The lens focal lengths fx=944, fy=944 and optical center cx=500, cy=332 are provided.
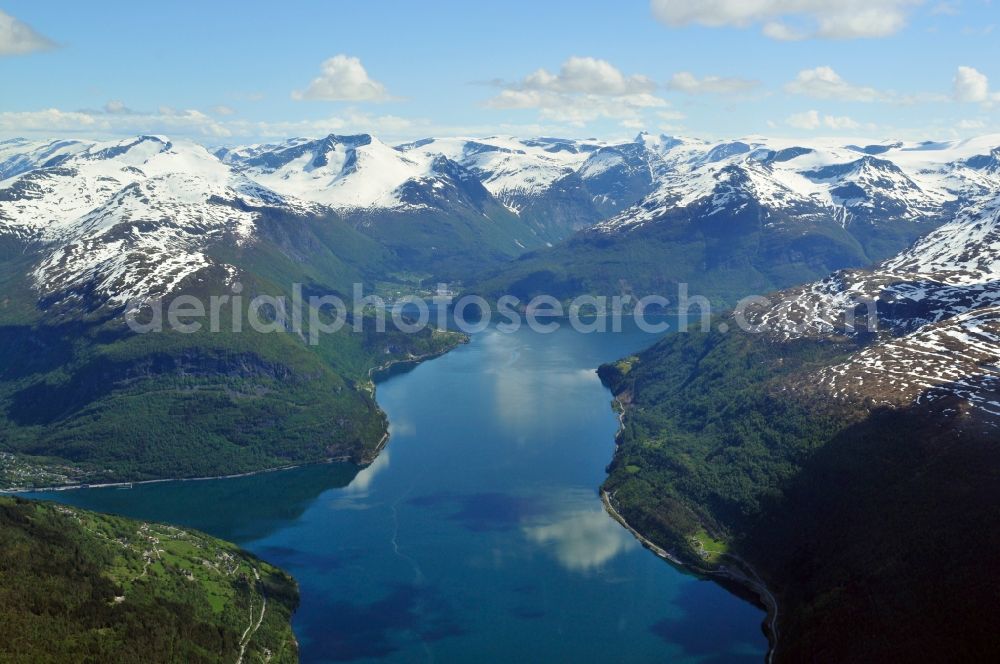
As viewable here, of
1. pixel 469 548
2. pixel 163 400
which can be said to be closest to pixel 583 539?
pixel 469 548

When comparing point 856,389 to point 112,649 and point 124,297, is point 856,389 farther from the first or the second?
point 124,297

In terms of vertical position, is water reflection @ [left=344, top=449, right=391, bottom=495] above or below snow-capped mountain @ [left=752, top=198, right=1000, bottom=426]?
below

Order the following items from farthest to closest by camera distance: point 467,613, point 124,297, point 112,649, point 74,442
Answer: point 124,297
point 74,442
point 467,613
point 112,649

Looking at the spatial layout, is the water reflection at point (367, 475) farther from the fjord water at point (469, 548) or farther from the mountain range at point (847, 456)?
the mountain range at point (847, 456)

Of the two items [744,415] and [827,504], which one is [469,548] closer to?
[827,504]

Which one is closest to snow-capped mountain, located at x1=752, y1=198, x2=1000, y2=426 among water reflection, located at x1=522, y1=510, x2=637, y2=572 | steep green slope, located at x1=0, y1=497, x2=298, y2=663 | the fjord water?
water reflection, located at x1=522, y1=510, x2=637, y2=572

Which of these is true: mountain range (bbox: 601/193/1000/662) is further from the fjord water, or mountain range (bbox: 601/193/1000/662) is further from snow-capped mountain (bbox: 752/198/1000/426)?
the fjord water

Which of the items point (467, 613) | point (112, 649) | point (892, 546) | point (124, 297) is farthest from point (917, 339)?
point (124, 297)
